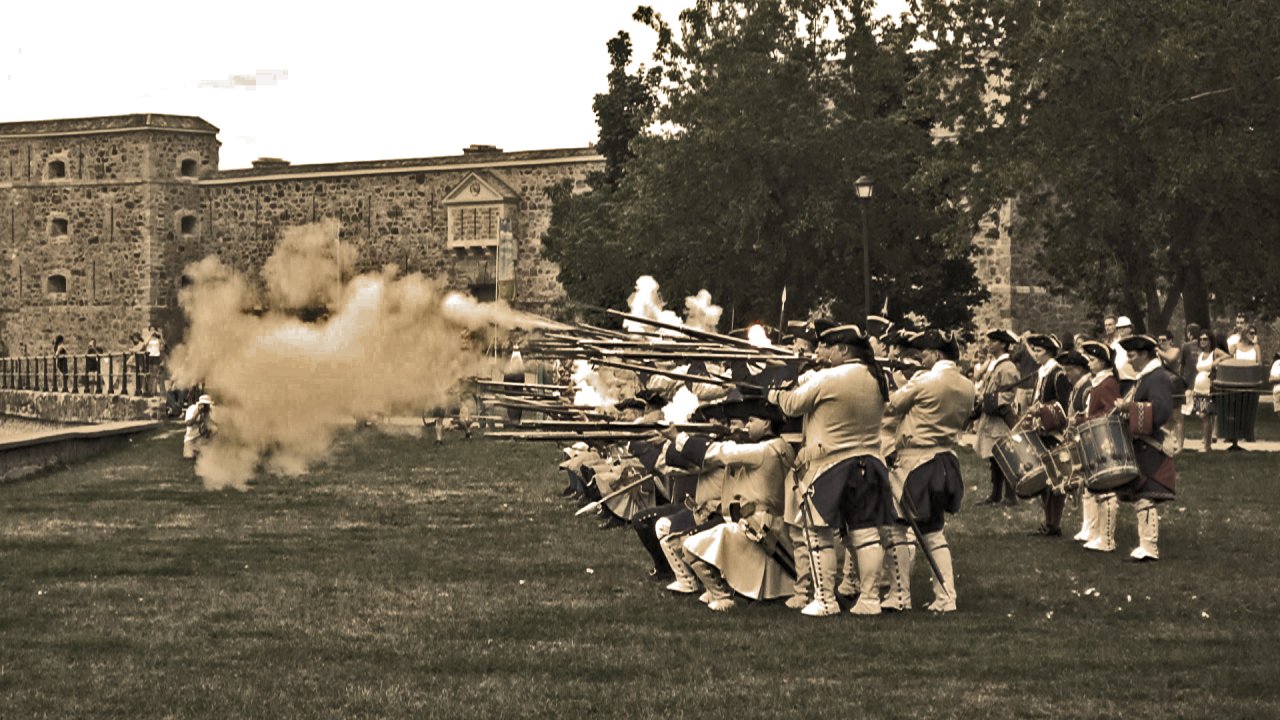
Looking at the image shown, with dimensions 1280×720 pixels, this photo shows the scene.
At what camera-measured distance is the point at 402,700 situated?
9.18 meters

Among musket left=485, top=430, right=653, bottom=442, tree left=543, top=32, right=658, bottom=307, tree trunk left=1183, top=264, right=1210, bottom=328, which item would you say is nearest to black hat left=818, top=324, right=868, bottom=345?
musket left=485, top=430, right=653, bottom=442

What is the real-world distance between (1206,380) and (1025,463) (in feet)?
41.3

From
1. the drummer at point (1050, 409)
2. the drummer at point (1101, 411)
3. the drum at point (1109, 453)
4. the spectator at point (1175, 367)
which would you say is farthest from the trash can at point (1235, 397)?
the drum at point (1109, 453)

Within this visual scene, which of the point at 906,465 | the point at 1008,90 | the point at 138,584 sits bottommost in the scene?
the point at 138,584

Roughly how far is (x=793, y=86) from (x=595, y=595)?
29762mm

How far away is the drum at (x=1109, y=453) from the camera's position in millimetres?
14141

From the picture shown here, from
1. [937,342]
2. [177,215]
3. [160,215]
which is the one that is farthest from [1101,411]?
[177,215]

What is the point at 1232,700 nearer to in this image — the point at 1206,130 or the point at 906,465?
the point at 906,465

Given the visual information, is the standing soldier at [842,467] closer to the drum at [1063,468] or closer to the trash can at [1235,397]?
the drum at [1063,468]

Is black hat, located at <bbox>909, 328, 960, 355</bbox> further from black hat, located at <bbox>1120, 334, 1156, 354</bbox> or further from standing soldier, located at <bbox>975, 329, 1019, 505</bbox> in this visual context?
standing soldier, located at <bbox>975, 329, 1019, 505</bbox>

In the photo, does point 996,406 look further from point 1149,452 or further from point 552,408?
point 552,408

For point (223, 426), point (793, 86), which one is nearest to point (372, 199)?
point (793, 86)

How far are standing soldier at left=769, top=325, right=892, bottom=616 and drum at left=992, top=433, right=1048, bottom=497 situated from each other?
3143 mm

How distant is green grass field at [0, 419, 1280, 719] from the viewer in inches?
364
